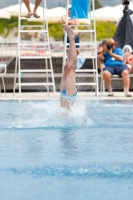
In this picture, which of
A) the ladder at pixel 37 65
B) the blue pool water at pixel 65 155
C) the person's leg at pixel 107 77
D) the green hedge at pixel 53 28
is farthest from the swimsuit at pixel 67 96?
the green hedge at pixel 53 28

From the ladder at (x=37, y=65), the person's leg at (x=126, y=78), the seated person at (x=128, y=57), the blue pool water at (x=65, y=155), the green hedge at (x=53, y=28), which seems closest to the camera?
the blue pool water at (x=65, y=155)

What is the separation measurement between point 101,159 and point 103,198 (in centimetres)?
150

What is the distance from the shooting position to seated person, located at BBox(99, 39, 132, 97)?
552 inches

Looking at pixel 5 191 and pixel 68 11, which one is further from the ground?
pixel 68 11

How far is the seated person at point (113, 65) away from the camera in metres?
14.0

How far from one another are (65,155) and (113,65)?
26.4 feet

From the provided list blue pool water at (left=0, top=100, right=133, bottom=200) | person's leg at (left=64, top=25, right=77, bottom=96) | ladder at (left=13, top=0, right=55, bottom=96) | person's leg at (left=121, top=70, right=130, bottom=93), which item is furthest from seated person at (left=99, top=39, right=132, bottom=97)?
person's leg at (left=64, top=25, right=77, bottom=96)

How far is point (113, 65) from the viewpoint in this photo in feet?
46.9

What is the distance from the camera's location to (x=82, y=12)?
1384cm

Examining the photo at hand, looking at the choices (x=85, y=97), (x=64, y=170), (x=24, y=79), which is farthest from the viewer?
(x=24, y=79)

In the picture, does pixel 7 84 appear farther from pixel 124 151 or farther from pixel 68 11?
pixel 124 151

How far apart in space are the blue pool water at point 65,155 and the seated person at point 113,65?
3.31 meters

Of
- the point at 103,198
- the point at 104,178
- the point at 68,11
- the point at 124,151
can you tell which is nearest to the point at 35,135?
the point at 124,151

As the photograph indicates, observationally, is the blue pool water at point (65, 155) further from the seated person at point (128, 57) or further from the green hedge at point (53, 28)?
the green hedge at point (53, 28)
